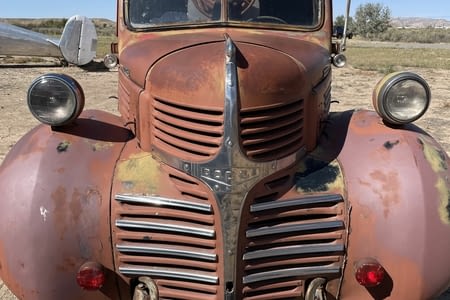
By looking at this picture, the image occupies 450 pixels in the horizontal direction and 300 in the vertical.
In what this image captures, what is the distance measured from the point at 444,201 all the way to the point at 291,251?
0.98 m

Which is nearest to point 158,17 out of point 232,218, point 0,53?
point 232,218

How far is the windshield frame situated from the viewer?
3873 millimetres

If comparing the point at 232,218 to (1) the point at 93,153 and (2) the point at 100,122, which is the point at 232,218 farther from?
(2) the point at 100,122

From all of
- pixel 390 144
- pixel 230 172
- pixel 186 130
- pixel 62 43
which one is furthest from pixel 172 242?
pixel 62 43

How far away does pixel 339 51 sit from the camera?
4859 mm

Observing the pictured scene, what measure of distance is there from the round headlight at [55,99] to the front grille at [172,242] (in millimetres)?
655

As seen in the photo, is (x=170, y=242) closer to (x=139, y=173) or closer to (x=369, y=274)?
(x=139, y=173)

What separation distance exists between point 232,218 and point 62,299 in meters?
1.19

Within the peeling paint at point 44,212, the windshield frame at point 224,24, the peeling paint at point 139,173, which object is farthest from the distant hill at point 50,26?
the peeling paint at point 44,212

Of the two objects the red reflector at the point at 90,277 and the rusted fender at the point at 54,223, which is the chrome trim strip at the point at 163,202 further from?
the red reflector at the point at 90,277

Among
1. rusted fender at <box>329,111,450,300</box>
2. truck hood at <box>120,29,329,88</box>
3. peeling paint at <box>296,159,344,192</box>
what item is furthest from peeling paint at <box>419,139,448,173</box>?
truck hood at <box>120,29,329,88</box>

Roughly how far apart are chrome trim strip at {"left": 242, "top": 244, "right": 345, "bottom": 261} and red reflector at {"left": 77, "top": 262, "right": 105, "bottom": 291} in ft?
2.80

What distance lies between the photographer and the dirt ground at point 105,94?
35.7ft

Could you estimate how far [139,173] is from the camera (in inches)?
129
